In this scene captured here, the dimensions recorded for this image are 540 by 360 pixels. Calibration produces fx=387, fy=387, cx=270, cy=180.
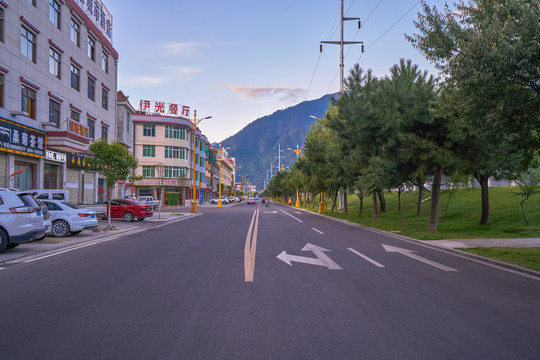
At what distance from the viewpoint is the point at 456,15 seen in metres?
9.70

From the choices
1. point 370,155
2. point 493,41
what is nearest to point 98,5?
point 370,155

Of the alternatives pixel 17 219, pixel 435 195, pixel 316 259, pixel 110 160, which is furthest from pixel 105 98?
pixel 316 259

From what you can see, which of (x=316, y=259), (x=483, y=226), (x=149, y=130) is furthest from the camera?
(x=149, y=130)

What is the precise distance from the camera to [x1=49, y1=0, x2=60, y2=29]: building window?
2445cm

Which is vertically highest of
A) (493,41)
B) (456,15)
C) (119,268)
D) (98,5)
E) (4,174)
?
(98,5)

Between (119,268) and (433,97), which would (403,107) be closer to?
(433,97)

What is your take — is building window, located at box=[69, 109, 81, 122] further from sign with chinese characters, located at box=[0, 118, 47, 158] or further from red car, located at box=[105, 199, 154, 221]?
red car, located at box=[105, 199, 154, 221]

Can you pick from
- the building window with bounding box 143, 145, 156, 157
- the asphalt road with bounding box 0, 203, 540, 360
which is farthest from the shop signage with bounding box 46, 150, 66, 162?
the building window with bounding box 143, 145, 156, 157

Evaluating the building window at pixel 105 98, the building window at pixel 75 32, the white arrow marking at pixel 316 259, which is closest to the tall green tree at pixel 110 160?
the white arrow marking at pixel 316 259

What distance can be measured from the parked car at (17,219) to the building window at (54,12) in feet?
59.5

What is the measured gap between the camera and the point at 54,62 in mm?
25078

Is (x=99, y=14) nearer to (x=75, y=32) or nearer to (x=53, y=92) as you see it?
(x=75, y=32)

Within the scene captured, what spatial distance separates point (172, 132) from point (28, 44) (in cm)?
4532

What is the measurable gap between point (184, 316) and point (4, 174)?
64.6ft
